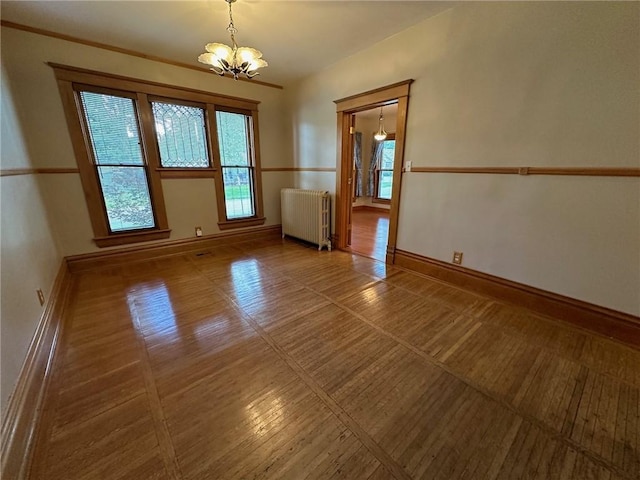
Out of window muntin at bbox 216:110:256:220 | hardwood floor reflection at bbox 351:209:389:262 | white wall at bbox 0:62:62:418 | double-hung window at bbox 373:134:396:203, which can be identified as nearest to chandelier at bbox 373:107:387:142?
double-hung window at bbox 373:134:396:203

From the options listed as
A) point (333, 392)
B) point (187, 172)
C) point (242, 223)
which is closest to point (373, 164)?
point (242, 223)

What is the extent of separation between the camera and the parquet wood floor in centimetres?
108

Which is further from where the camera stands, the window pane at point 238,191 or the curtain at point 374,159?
the curtain at point 374,159

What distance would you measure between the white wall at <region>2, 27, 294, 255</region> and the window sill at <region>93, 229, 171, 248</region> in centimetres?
9

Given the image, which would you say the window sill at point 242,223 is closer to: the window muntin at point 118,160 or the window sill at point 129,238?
the window sill at point 129,238

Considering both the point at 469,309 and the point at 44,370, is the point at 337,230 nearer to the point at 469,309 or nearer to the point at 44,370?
the point at 469,309

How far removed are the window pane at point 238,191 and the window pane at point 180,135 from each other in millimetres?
405

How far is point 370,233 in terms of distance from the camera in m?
4.87

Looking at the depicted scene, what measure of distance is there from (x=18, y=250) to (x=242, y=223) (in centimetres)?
278

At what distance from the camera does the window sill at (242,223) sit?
13.5 ft

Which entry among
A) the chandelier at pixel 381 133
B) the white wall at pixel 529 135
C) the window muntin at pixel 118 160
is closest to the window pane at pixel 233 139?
the window muntin at pixel 118 160

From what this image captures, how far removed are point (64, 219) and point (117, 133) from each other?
1.19 m

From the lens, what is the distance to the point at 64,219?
115 inches

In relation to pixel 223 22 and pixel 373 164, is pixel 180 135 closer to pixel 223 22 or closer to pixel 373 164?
pixel 223 22
